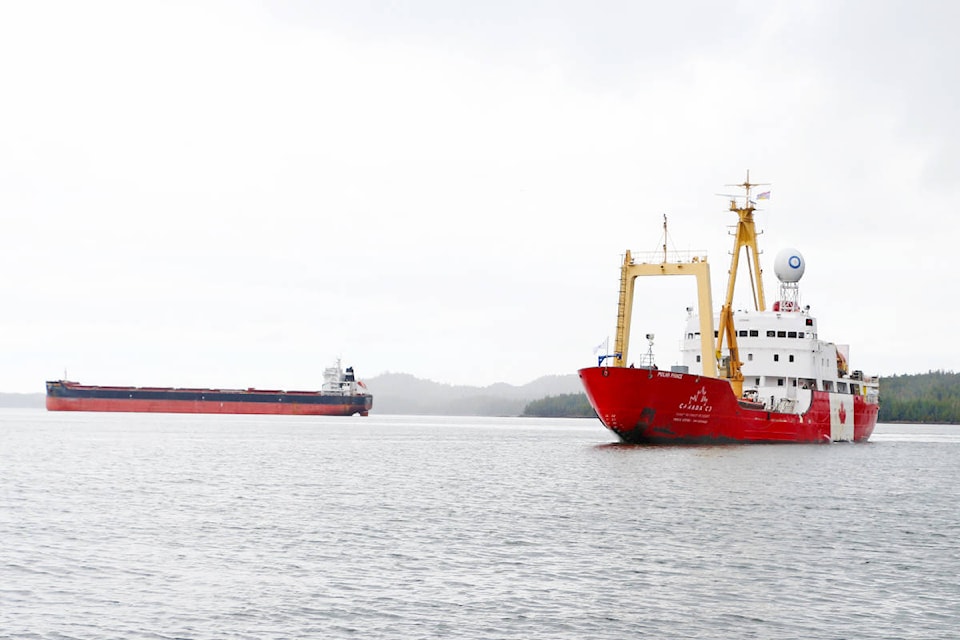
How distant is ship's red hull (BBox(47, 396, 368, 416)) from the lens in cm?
17050

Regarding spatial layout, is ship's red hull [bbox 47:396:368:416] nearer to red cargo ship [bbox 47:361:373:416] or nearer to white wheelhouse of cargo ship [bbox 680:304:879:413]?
red cargo ship [bbox 47:361:373:416]

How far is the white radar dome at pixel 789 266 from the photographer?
272ft

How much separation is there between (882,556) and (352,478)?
2683cm

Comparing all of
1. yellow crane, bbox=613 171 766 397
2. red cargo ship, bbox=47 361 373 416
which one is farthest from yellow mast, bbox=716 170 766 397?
red cargo ship, bbox=47 361 373 416

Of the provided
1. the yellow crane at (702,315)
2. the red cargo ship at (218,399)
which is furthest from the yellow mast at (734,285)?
the red cargo ship at (218,399)

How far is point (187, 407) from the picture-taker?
174m

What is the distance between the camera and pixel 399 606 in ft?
67.3

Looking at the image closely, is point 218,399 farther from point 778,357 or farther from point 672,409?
point 672,409

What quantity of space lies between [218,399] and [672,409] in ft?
410

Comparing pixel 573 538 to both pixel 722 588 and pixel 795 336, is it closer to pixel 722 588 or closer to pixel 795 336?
pixel 722 588

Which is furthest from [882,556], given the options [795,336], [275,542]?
[795,336]

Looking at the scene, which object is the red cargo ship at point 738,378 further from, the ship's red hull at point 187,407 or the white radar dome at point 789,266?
the ship's red hull at point 187,407

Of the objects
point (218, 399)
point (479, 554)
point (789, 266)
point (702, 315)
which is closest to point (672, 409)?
point (702, 315)

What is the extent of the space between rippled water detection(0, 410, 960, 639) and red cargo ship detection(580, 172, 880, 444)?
31.9 ft
